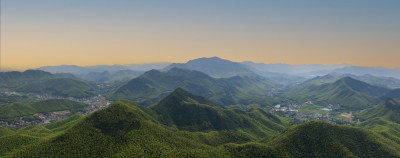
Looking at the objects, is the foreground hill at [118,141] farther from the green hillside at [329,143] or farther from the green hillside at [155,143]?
the green hillside at [329,143]

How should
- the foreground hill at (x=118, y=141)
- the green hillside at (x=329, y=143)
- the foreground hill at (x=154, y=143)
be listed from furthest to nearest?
the green hillside at (x=329, y=143) → the foreground hill at (x=154, y=143) → the foreground hill at (x=118, y=141)

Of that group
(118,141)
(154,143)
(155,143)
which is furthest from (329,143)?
(118,141)

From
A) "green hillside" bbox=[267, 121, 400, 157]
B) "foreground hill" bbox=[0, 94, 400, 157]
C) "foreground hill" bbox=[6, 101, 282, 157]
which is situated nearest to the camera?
"foreground hill" bbox=[6, 101, 282, 157]

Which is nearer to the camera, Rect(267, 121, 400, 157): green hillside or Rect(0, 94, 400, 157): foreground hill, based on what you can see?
Rect(0, 94, 400, 157): foreground hill

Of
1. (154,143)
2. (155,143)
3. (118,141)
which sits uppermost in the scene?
(118,141)

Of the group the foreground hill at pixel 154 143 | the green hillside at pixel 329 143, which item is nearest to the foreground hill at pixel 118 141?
the foreground hill at pixel 154 143

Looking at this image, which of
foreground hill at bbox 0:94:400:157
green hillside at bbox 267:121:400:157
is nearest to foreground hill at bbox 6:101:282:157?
foreground hill at bbox 0:94:400:157

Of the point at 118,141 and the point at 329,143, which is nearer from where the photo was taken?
the point at 118,141

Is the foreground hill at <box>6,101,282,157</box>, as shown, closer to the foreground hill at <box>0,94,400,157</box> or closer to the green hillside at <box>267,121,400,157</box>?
the foreground hill at <box>0,94,400,157</box>

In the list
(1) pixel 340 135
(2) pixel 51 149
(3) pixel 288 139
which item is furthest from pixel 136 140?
(1) pixel 340 135

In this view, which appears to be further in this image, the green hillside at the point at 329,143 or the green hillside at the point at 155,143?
the green hillside at the point at 329,143

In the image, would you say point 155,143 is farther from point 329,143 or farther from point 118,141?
point 329,143

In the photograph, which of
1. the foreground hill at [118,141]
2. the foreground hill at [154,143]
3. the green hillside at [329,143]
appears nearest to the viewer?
the foreground hill at [118,141]
